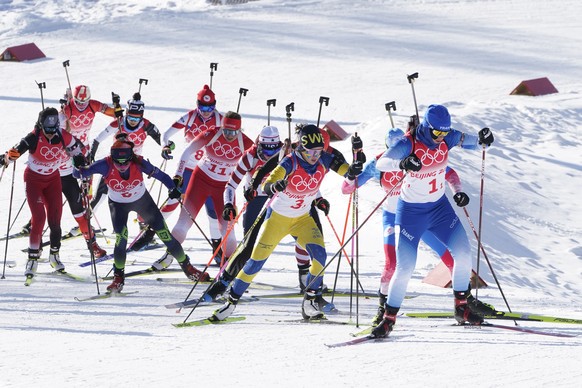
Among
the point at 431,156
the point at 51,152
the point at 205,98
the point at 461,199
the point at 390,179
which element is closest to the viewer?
the point at 431,156

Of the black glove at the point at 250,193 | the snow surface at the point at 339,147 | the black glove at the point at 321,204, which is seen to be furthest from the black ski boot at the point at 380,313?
the black glove at the point at 250,193

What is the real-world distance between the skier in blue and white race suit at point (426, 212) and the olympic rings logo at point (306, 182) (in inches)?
29.7

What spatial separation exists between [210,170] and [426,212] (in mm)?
3470

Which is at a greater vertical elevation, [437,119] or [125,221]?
[437,119]

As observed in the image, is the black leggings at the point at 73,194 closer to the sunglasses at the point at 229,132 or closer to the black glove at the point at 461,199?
the sunglasses at the point at 229,132

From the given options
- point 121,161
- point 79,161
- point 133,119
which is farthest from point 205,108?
point 121,161

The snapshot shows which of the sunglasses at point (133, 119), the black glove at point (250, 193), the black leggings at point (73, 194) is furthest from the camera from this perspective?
the sunglasses at point (133, 119)

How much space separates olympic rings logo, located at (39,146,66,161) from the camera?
417 inches

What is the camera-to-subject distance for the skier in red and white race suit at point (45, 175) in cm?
1048

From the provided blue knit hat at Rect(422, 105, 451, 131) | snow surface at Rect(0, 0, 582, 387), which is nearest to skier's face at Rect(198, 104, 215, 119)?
snow surface at Rect(0, 0, 582, 387)

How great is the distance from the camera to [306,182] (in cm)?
844

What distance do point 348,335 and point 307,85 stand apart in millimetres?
13874

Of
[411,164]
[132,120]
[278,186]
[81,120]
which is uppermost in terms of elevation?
[411,164]

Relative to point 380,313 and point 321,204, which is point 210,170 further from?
point 380,313
